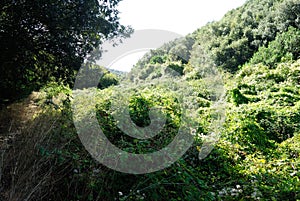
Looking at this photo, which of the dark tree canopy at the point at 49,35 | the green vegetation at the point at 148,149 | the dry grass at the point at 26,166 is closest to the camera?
the dry grass at the point at 26,166

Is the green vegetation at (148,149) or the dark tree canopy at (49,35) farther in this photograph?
the dark tree canopy at (49,35)

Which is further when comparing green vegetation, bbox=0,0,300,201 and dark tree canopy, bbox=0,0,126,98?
dark tree canopy, bbox=0,0,126,98

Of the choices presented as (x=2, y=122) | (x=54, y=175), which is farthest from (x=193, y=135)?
(x=2, y=122)

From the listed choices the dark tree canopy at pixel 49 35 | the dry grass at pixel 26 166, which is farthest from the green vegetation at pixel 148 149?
the dark tree canopy at pixel 49 35

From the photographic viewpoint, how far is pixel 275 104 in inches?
276

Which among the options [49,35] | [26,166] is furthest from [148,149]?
[49,35]

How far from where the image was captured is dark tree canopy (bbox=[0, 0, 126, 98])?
400 cm

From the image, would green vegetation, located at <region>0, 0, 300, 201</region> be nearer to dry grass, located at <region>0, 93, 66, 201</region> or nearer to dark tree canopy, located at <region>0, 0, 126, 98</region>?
dry grass, located at <region>0, 93, 66, 201</region>

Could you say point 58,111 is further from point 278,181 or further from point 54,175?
point 278,181

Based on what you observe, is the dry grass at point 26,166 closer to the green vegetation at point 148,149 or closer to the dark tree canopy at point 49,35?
the green vegetation at point 148,149

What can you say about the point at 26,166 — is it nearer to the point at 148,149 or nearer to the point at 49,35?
the point at 148,149

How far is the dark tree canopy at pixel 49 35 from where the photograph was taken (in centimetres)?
400

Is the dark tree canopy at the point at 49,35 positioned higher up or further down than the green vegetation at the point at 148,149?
higher up

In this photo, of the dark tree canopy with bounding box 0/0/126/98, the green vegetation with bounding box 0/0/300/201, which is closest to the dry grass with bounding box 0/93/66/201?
the green vegetation with bounding box 0/0/300/201
